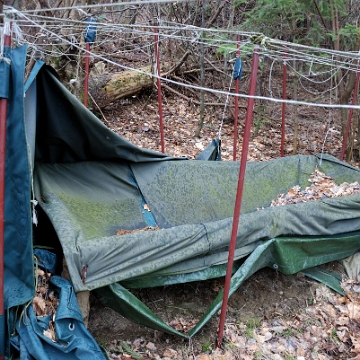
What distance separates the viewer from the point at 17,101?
91.8 inches

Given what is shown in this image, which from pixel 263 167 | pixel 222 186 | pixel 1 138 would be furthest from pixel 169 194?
pixel 1 138

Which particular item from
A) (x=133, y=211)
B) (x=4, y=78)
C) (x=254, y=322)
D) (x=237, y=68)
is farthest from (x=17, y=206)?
(x=237, y=68)

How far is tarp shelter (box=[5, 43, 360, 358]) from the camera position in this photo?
2.52 meters

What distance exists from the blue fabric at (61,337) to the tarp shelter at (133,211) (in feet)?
0.35

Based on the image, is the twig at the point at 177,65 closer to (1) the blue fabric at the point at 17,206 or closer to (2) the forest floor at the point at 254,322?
(2) the forest floor at the point at 254,322

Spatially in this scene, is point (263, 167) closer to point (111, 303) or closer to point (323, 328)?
point (323, 328)

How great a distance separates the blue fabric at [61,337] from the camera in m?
2.33

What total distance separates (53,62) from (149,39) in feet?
11.5

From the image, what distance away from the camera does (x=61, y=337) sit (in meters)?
2.42

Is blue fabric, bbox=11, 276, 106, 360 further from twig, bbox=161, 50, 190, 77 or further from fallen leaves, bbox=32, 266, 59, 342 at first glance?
twig, bbox=161, 50, 190, 77

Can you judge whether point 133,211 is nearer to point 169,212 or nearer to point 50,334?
point 169,212

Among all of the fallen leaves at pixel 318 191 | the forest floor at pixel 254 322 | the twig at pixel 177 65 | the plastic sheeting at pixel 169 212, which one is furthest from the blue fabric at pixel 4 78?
the twig at pixel 177 65

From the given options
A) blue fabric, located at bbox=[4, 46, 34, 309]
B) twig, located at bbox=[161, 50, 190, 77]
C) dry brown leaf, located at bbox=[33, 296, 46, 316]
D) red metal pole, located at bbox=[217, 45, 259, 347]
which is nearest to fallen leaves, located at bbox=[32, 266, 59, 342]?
dry brown leaf, located at bbox=[33, 296, 46, 316]

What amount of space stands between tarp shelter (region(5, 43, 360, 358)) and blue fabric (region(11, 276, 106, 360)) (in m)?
0.11
